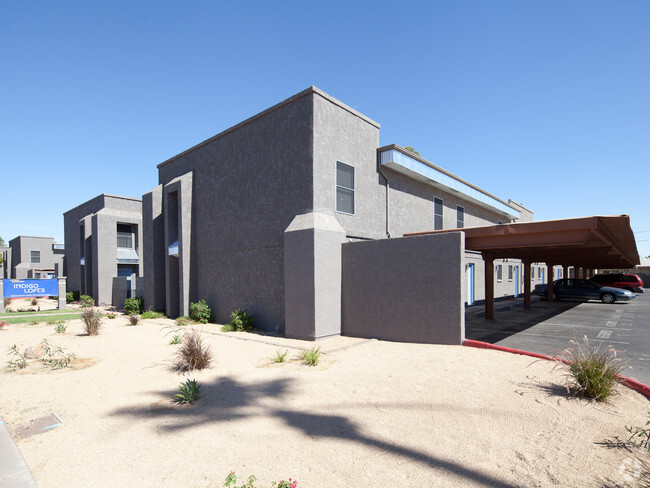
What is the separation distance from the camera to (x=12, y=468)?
3.75m

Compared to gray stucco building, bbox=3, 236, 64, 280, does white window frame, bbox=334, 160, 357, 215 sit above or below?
above

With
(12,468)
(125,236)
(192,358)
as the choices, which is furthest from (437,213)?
(125,236)

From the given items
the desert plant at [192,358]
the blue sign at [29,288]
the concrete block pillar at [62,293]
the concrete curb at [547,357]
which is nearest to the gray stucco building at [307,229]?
the concrete curb at [547,357]

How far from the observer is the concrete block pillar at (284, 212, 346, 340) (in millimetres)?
10391

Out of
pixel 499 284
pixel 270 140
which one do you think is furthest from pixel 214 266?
pixel 499 284

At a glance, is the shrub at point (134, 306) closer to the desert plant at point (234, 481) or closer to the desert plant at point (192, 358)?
the desert plant at point (192, 358)

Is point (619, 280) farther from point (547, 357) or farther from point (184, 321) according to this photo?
point (184, 321)

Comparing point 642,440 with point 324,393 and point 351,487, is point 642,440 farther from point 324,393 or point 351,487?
point 324,393

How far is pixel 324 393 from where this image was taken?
5.85 m

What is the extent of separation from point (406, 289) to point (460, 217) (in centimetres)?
1263

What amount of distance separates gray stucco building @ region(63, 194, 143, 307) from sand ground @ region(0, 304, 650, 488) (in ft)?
54.9

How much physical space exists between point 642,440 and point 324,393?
4.09 metres

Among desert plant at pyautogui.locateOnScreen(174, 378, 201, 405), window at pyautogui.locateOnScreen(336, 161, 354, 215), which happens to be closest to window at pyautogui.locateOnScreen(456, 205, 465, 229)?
window at pyautogui.locateOnScreen(336, 161, 354, 215)

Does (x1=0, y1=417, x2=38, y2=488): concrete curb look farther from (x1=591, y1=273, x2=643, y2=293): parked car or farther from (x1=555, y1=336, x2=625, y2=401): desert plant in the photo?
(x1=591, y1=273, x2=643, y2=293): parked car
